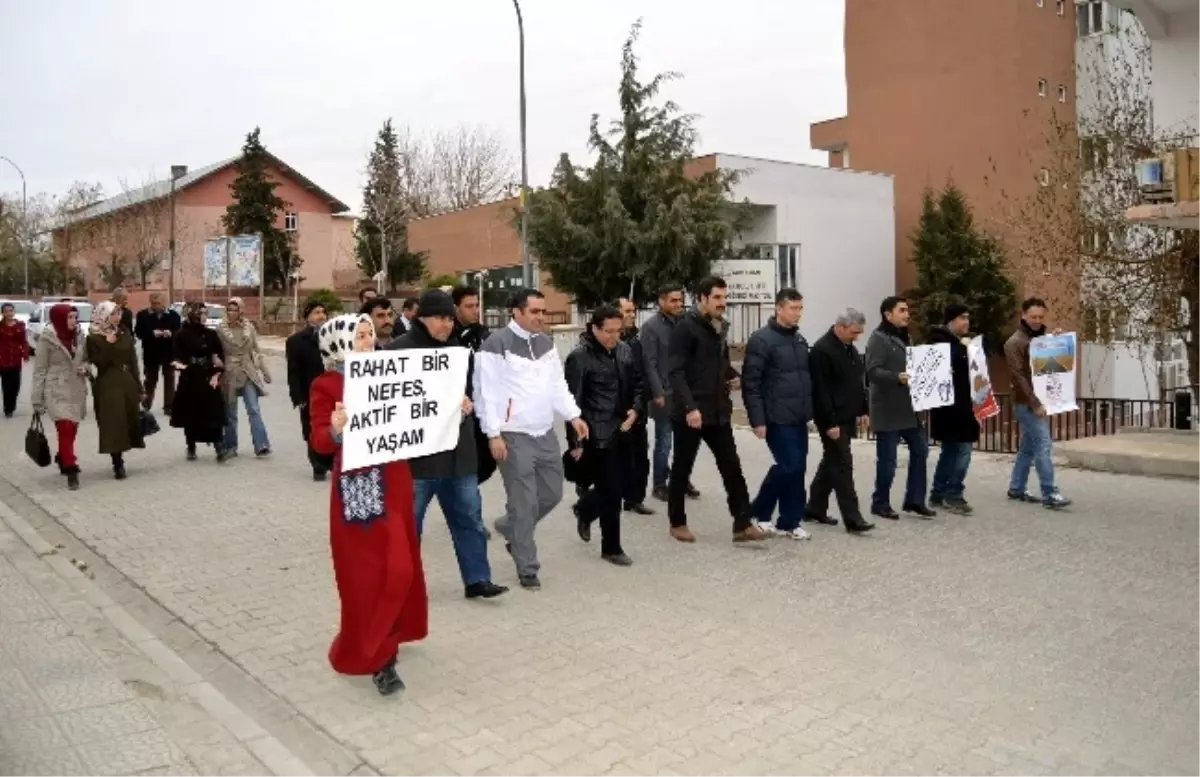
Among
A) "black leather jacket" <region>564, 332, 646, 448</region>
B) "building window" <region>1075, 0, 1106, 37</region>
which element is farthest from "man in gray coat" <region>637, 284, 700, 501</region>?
"building window" <region>1075, 0, 1106, 37</region>

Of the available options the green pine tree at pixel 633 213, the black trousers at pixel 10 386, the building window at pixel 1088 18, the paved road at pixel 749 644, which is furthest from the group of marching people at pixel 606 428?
the building window at pixel 1088 18

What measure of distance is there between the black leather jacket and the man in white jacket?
509mm

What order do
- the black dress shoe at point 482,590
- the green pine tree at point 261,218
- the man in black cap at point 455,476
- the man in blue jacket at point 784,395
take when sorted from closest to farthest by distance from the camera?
the man in black cap at point 455,476 < the black dress shoe at point 482,590 < the man in blue jacket at point 784,395 < the green pine tree at point 261,218

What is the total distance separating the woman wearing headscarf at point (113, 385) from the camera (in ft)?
37.1

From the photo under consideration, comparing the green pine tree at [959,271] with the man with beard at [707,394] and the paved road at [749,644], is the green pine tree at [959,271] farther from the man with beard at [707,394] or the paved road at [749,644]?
the man with beard at [707,394]

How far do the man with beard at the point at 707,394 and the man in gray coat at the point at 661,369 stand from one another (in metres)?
0.16

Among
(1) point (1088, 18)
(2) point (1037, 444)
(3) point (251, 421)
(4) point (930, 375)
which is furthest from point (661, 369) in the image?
(1) point (1088, 18)

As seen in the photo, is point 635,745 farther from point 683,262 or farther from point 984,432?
point 683,262

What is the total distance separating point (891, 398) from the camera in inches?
377

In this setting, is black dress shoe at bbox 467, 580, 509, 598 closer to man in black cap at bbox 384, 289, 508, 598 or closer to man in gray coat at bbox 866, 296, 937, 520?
man in black cap at bbox 384, 289, 508, 598

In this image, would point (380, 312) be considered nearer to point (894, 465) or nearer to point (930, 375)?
point (894, 465)

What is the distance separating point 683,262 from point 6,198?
70.6 meters

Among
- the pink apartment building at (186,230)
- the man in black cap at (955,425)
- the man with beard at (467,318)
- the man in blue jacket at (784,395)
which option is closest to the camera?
the man with beard at (467,318)

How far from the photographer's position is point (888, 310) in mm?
9664
